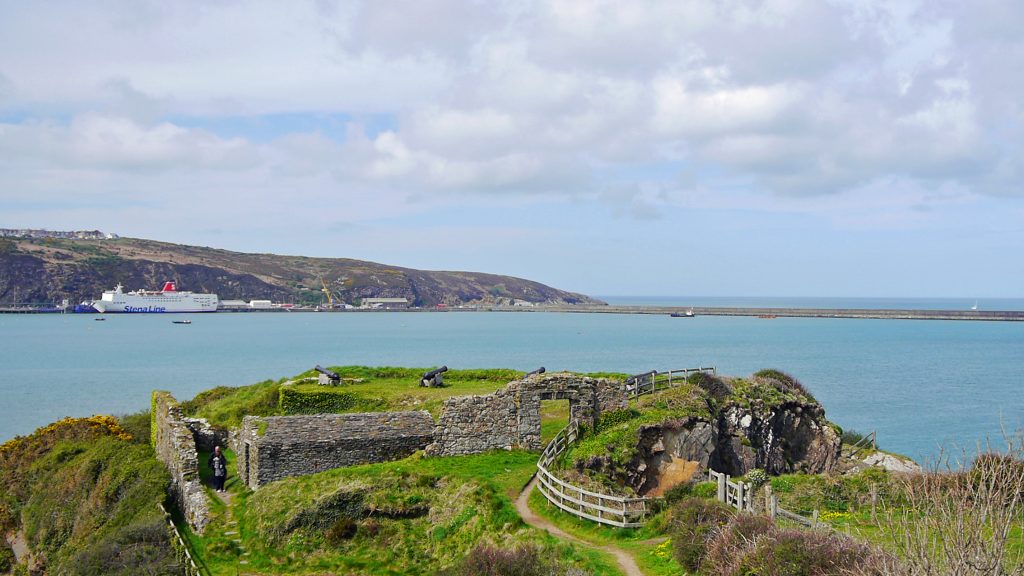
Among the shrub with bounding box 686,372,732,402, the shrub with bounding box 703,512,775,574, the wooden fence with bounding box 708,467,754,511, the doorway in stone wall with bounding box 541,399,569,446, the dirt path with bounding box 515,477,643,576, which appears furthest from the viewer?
the shrub with bounding box 686,372,732,402

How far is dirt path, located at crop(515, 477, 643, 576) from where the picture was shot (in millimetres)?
15992

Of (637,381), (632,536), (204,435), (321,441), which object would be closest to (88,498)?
(204,435)

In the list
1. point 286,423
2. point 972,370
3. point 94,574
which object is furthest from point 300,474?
point 972,370

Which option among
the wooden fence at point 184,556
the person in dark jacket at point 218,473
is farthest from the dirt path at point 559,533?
the person in dark jacket at point 218,473

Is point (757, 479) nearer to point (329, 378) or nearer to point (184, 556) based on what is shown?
point (184, 556)

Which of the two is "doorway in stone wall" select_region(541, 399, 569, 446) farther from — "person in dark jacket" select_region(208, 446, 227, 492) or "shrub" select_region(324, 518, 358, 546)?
"person in dark jacket" select_region(208, 446, 227, 492)

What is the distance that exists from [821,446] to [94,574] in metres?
27.4

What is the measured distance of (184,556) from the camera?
63.1 feet

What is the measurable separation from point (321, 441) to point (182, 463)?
14.5ft

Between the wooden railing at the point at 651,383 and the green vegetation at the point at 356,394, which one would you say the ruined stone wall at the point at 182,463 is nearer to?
the green vegetation at the point at 356,394

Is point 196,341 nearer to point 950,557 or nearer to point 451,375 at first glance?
point 451,375

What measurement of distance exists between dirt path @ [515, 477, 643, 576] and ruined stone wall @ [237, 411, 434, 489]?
4.73 m

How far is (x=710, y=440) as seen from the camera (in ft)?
88.1

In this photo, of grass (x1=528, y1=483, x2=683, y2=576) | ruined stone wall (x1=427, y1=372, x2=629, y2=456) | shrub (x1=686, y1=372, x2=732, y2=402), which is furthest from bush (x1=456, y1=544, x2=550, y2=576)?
shrub (x1=686, y1=372, x2=732, y2=402)
